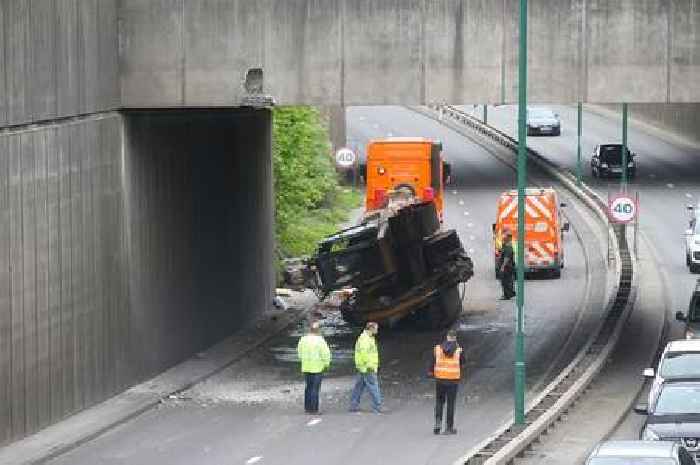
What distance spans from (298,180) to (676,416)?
101ft

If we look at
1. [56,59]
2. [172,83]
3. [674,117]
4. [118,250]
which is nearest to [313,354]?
[118,250]

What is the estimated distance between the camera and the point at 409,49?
35.2 meters

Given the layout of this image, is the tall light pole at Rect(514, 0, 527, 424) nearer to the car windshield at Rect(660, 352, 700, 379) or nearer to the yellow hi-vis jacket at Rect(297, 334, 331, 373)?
the car windshield at Rect(660, 352, 700, 379)

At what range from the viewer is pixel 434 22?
3525 cm

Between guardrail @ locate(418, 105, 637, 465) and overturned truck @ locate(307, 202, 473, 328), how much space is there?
3580 millimetres

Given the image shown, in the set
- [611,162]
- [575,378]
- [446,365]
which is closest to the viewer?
[446,365]

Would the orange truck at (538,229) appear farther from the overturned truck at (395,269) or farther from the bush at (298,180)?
the overturned truck at (395,269)

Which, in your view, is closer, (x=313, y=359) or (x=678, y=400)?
(x=678, y=400)

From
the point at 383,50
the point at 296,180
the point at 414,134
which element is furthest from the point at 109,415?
the point at 414,134

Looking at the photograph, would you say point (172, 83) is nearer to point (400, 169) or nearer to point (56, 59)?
point (56, 59)

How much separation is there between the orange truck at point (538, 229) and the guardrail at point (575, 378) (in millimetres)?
1809

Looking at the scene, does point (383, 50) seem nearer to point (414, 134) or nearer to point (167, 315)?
point (167, 315)

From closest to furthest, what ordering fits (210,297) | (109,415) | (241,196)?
(109,415), (210,297), (241,196)

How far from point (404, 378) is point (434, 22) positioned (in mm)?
6687
